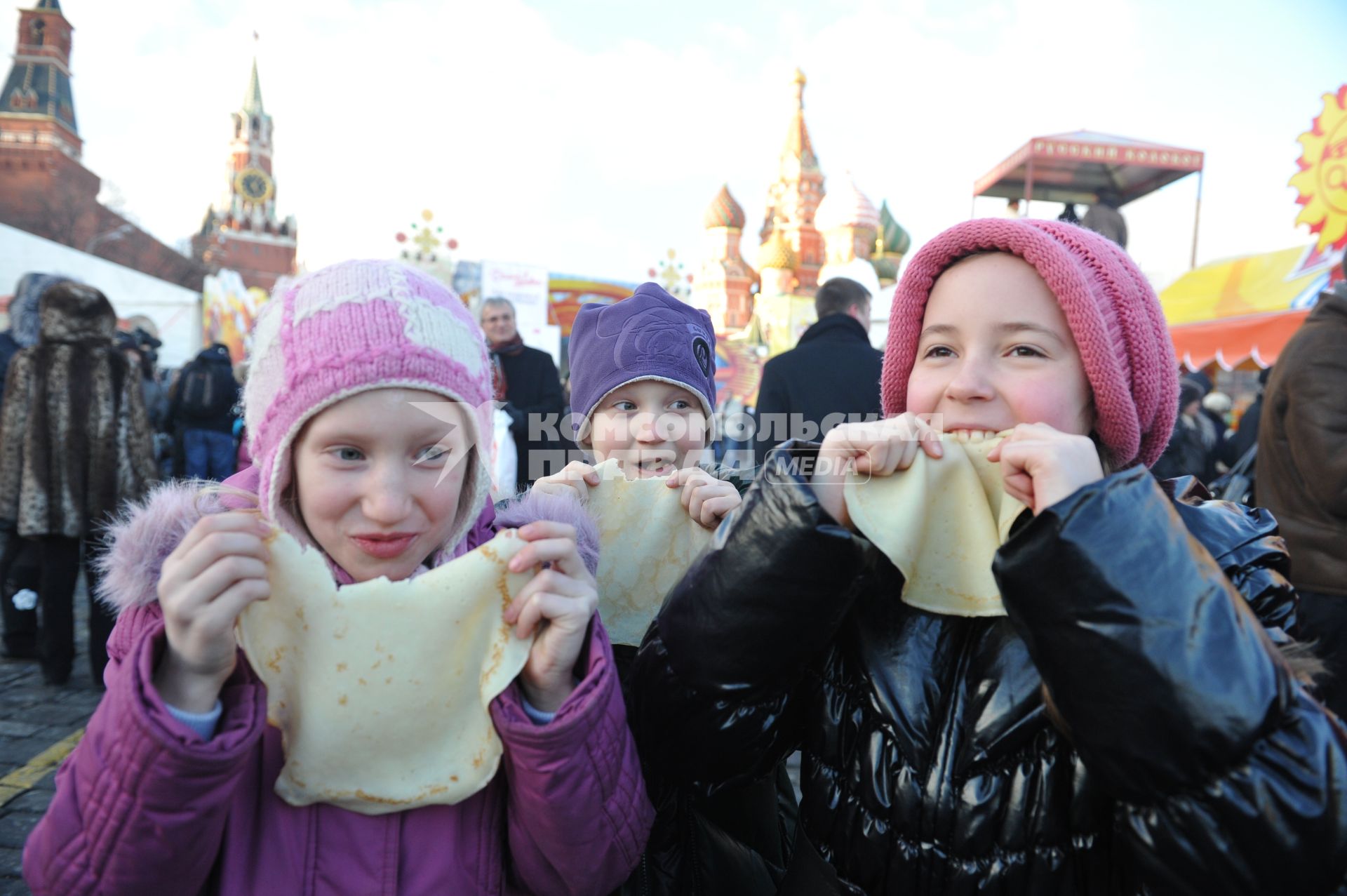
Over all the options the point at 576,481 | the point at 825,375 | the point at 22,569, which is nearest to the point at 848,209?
the point at 825,375

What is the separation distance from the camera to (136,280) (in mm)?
19719

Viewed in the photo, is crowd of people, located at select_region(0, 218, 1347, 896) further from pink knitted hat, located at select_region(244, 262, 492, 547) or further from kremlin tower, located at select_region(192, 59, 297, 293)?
kremlin tower, located at select_region(192, 59, 297, 293)

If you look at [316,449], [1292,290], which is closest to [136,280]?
[316,449]

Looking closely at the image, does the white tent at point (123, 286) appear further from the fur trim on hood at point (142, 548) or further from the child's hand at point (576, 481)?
the fur trim on hood at point (142, 548)

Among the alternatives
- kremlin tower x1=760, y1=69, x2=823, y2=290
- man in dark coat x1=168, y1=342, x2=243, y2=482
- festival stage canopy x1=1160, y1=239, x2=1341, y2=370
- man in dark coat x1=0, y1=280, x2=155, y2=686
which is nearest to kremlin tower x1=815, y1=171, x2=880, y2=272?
kremlin tower x1=760, y1=69, x2=823, y2=290

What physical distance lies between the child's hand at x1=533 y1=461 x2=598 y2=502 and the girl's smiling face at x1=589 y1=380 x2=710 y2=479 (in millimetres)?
238

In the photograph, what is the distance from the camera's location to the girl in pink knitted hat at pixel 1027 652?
0.81 metres

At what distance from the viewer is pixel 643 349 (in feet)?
6.56

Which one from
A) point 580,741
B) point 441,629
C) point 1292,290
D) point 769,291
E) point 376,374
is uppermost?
point 769,291

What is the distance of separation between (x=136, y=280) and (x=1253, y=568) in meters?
24.3

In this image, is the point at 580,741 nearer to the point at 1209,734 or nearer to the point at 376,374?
the point at 376,374

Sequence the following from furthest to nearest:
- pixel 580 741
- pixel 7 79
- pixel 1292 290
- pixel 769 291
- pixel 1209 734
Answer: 1. pixel 7 79
2. pixel 769 291
3. pixel 1292 290
4. pixel 580 741
5. pixel 1209 734

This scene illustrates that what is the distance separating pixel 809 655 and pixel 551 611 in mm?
376

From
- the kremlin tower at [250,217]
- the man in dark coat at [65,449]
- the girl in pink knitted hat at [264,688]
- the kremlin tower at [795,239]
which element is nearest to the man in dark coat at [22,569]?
the man in dark coat at [65,449]
